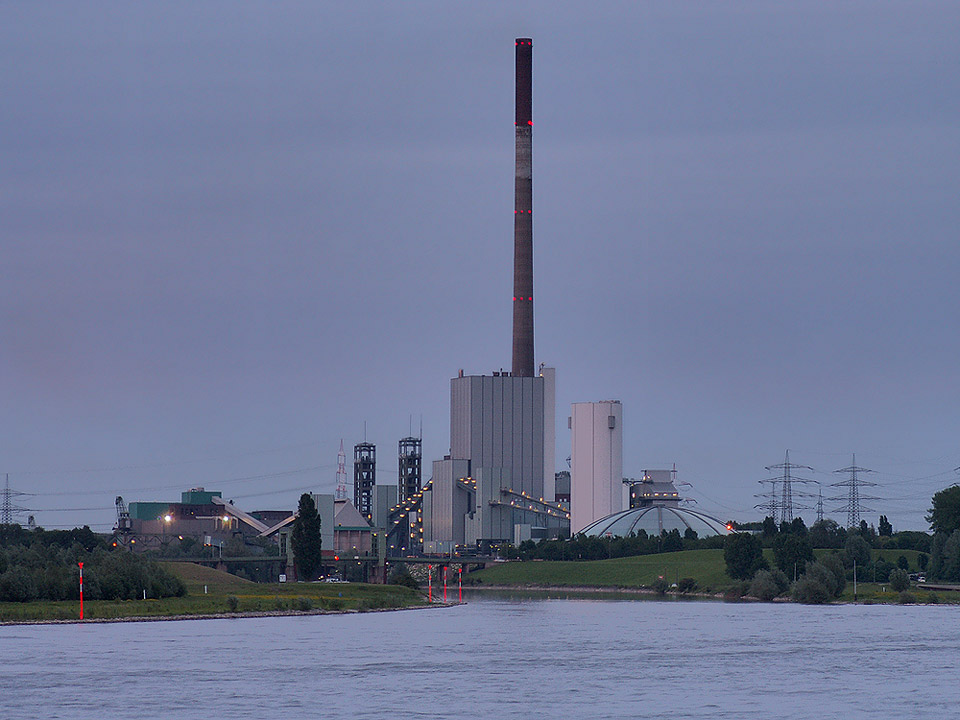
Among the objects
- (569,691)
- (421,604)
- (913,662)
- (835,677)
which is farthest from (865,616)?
(569,691)

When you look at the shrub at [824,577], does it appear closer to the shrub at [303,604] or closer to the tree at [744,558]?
the tree at [744,558]

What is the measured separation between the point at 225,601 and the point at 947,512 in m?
107

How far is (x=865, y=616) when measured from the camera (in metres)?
121

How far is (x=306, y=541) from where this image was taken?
14962 centimetres

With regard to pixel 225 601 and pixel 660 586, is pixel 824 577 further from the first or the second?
pixel 225 601

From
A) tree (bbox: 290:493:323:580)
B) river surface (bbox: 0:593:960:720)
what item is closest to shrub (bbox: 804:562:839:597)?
river surface (bbox: 0:593:960:720)

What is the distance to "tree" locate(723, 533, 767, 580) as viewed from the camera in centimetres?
18400

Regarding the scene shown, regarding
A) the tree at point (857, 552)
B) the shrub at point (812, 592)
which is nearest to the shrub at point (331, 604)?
the shrub at point (812, 592)

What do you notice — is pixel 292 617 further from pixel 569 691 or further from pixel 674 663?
pixel 569 691

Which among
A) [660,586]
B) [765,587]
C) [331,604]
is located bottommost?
[660,586]

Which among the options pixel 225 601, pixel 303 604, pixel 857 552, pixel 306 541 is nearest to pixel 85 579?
pixel 225 601

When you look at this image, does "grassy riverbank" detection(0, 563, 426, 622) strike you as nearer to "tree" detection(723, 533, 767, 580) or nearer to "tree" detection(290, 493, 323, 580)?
"tree" detection(290, 493, 323, 580)

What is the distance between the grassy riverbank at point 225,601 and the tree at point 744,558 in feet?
157

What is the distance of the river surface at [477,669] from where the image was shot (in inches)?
2116
